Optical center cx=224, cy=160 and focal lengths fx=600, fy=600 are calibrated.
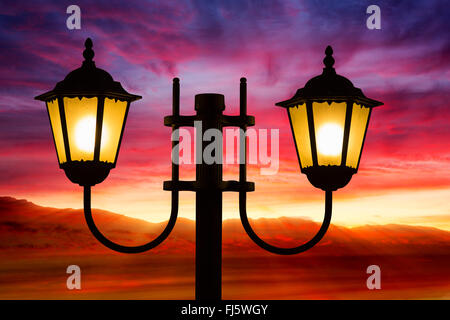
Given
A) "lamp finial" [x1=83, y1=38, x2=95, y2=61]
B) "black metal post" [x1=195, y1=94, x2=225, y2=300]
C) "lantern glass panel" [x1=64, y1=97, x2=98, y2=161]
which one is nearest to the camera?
"black metal post" [x1=195, y1=94, x2=225, y2=300]

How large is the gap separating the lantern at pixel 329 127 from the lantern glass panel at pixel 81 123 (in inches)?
61.5

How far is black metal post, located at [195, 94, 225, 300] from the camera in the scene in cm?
454

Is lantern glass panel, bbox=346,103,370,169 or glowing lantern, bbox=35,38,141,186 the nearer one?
glowing lantern, bbox=35,38,141,186

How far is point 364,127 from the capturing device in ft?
16.3

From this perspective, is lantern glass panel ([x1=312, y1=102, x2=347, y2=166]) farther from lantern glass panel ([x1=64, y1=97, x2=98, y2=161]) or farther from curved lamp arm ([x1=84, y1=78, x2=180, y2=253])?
lantern glass panel ([x1=64, y1=97, x2=98, y2=161])

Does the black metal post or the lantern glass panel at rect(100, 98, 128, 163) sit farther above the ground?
the lantern glass panel at rect(100, 98, 128, 163)

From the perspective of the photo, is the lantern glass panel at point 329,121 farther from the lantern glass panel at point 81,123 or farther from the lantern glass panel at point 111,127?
the lantern glass panel at point 81,123

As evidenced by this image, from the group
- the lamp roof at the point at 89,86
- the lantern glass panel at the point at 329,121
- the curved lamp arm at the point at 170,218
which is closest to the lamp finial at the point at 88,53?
the lamp roof at the point at 89,86

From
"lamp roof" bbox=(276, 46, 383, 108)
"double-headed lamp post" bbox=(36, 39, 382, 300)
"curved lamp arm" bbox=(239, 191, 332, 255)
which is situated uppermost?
"lamp roof" bbox=(276, 46, 383, 108)

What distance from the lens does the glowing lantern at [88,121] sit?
15.3 ft

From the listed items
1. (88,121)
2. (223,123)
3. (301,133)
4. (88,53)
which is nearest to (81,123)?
(88,121)

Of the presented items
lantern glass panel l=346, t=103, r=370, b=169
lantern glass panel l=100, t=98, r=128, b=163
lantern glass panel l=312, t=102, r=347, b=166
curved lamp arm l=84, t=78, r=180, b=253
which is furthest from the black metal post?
lantern glass panel l=346, t=103, r=370, b=169
